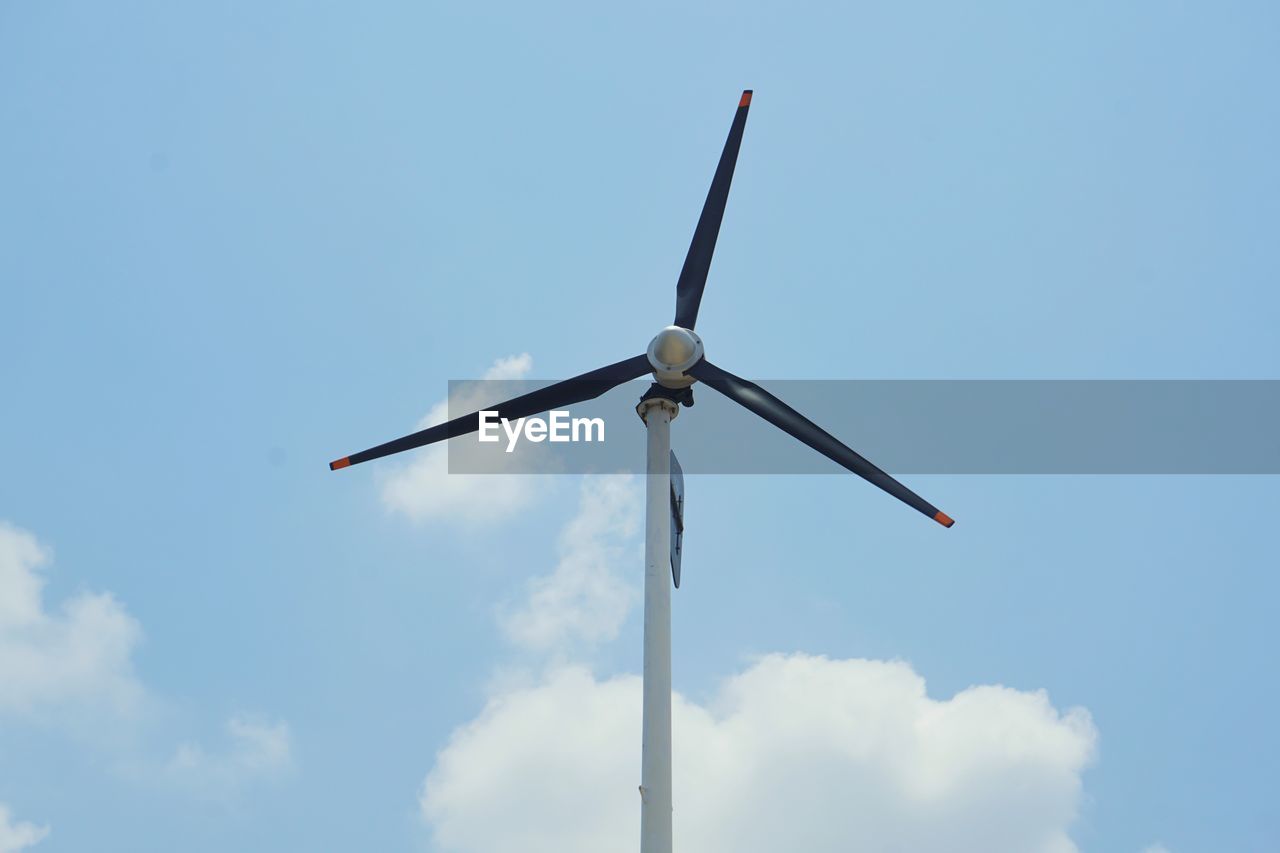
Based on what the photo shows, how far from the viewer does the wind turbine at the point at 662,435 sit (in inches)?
1257

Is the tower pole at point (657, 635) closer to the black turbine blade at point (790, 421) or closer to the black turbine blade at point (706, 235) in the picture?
the black turbine blade at point (790, 421)

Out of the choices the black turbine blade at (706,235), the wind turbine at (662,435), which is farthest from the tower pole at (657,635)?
the black turbine blade at (706,235)

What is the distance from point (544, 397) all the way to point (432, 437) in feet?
11.7

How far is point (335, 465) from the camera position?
3778cm

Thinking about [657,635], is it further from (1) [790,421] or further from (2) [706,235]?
(2) [706,235]

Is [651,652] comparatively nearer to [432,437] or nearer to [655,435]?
[655,435]

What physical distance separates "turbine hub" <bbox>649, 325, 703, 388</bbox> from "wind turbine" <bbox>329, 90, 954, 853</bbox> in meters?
0.03

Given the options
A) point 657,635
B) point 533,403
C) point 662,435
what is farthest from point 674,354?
point 657,635

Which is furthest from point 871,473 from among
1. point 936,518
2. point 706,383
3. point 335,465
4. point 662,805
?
point 335,465

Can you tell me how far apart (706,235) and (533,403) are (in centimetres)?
797

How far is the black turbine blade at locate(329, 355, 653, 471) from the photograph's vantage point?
3684 cm

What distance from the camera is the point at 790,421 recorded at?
36.3 m

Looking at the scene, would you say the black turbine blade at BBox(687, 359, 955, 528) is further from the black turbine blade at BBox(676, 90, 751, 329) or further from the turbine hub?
the black turbine blade at BBox(676, 90, 751, 329)

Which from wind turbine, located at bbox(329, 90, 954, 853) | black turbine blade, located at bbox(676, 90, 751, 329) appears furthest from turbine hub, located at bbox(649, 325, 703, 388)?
black turbine blade, located at bbox(676, 90, 751, 329)
